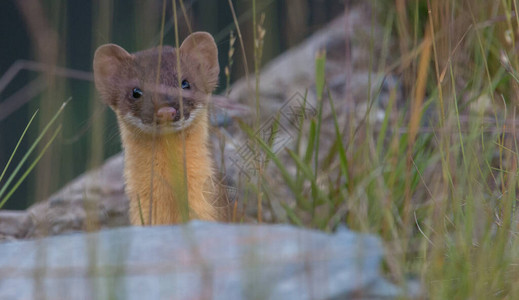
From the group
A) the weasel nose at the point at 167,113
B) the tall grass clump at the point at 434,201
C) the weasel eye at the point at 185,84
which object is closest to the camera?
the tall grass clump at the point at 434,201

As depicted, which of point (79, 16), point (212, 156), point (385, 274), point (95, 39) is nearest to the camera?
point (385, 274)

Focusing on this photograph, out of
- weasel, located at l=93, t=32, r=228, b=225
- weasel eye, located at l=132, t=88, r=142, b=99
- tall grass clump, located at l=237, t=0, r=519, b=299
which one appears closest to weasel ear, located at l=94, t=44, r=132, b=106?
weasel, located at l=93, t=32, r=228, b=225

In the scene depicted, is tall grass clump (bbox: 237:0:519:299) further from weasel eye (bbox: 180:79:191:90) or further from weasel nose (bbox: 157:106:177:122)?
weasel eye (bbox: 180:79:191:90)

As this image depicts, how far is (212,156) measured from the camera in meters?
3.06

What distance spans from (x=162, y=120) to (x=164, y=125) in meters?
0.03

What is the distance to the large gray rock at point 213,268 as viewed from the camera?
145 cm

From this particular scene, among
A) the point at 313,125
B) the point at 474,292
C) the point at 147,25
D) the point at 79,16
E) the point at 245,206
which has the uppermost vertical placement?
the point at 79,16

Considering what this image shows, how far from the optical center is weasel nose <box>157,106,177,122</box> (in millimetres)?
2699

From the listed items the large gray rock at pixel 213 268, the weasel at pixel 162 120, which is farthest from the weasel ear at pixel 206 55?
the large gray rock at pixel 213 268

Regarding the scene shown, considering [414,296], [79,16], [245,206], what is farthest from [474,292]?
[79,16]

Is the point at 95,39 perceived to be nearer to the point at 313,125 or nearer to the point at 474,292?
the point at 313,125

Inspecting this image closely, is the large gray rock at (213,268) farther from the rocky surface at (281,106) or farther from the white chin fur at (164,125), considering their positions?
the white chin fur at (164,125)

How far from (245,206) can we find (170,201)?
0.56m

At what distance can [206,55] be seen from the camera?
302 centimetres
